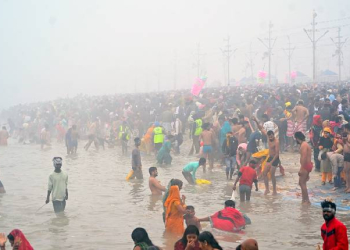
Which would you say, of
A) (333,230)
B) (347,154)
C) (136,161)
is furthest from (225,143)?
(333,230)

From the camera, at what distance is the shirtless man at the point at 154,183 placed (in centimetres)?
1247

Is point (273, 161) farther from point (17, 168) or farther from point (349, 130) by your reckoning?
point (17, 168)

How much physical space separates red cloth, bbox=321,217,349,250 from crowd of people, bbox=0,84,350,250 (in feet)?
0.04

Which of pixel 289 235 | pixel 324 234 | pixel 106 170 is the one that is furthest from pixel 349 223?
pixel 106 170

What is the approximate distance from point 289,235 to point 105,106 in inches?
934

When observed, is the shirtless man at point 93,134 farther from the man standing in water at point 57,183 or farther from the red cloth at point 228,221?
the red cloth at point 228,221

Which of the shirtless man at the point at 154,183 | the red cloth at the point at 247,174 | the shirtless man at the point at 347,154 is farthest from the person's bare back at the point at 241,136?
the shirtless man at the point at 347,154

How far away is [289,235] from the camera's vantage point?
10375 mm

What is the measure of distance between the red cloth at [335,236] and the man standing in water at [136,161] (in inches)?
372

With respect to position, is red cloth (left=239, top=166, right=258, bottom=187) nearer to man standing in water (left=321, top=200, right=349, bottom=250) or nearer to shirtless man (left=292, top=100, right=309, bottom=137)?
man standing in water (left=321, top=200, right=349, bottom=250)

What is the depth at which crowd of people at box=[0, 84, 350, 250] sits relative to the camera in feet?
32.0

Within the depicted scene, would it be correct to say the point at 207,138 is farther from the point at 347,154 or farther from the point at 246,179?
the point at 347,154

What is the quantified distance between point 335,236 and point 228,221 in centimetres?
393

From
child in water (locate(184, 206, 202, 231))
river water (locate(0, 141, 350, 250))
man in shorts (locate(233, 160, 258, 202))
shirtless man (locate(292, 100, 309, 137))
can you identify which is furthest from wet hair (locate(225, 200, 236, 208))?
shirtless man (locate(292, 100, 309, 137))
